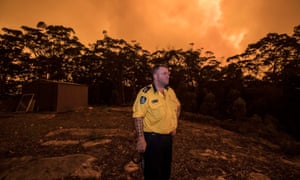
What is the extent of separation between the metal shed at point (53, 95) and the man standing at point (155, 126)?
1113 cm

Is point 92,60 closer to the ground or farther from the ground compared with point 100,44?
closer to the ground

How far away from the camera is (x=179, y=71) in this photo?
2514 centimetres

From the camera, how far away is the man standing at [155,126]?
1.91 meters

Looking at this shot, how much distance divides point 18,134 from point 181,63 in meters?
23.7

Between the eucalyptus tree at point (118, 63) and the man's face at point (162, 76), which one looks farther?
the eucalyptus tree at point (118, 63)

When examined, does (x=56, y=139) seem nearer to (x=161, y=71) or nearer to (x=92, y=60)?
(x=161, y=71)

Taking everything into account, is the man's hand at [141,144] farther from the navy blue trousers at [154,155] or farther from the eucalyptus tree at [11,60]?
the eucalyptus tree at [11,60]

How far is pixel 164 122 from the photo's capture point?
1.98m

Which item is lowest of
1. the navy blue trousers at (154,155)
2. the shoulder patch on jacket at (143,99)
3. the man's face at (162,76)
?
the navy blue trousers at (154,155)

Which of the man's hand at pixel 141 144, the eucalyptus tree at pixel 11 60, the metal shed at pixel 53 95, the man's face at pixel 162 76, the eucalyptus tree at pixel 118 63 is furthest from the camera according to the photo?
the eucalyptus tree at pixel 118 63

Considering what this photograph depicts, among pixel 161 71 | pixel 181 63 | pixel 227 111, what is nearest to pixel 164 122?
pixel 161 71

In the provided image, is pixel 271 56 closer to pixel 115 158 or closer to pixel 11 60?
pixel 115 158

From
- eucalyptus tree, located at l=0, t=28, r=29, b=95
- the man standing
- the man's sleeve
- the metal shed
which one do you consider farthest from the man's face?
eucalyptus tree, located at l=0, t=28, r=29, b=95

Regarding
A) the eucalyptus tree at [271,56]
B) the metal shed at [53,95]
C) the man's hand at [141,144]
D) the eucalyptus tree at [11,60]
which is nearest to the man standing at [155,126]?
the man's hand at [141,144]
